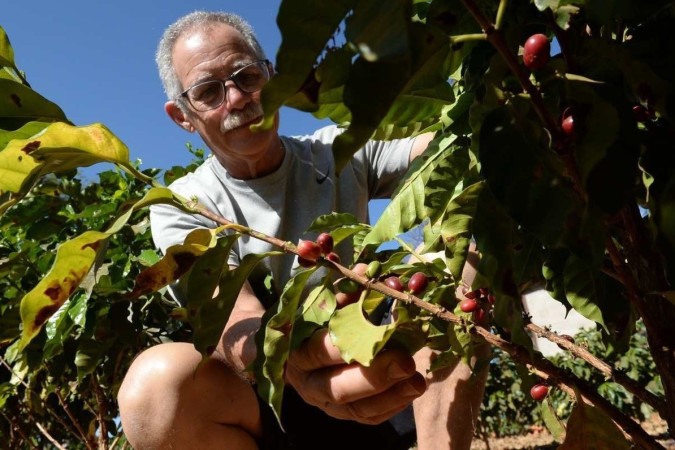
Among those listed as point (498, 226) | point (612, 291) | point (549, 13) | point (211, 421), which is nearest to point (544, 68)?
point (549, 13)

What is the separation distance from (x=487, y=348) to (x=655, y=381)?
21.5 ft

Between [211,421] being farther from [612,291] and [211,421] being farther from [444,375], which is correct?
[612,291]

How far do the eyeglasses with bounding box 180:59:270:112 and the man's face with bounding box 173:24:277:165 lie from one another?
0.8 inches

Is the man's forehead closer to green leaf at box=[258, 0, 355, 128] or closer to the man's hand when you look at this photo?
the man's hand

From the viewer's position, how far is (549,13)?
70 cm

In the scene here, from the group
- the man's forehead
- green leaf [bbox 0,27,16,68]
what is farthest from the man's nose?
green leaf [bbox 0,27,16,68]

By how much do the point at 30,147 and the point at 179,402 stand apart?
1064 millimetres

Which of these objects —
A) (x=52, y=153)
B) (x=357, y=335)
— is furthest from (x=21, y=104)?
(x=357, y=335)

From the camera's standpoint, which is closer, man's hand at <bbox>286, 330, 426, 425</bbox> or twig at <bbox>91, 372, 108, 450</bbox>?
man's hand at <bbox>286, 330, 426, 425</bbox>

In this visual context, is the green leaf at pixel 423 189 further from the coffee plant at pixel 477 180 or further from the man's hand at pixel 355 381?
the man's hand at pixel 355 381

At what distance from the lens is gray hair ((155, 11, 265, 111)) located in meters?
2.40

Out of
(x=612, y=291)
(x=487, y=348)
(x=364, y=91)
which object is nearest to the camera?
(x=364, y=91)

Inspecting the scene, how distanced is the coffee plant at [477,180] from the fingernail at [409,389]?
82mm

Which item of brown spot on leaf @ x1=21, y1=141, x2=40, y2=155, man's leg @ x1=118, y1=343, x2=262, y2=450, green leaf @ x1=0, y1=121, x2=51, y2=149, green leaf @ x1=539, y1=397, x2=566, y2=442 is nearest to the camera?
brown spot on leaf @ x1=21, y1=141, x2=40, y2=155
